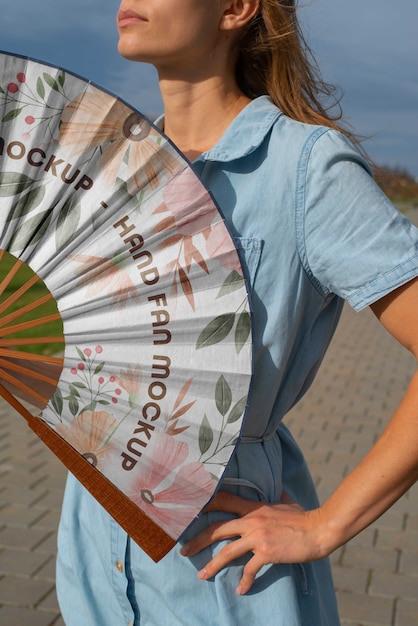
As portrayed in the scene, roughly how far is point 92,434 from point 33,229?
0.37 m

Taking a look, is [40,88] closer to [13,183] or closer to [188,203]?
[13,183]

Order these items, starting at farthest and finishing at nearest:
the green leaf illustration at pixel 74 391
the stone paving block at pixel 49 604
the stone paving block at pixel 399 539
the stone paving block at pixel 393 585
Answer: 1. the stone paving block at pixel 399 539
2. the stone paving block at pixel 393 585
3. the stone paving block at pixel 49 604
4. the green leaf illustration at pixel 74 391

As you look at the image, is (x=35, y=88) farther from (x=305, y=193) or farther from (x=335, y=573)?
(x=335, y=573)

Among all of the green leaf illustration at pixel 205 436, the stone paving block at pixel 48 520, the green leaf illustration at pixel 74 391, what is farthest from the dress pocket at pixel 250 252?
the stone paving block at pixel 48 520

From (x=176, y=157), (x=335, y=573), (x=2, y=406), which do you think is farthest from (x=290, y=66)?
(x=2, y=406)

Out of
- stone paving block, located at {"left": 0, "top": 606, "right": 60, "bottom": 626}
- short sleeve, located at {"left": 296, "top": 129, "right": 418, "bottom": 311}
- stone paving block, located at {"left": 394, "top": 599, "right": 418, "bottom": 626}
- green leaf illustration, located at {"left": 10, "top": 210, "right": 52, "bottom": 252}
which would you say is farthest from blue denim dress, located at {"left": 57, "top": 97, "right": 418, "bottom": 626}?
stone paving block, located at {"left": 394, "top": 599, "right": 418, "bottom": 626}

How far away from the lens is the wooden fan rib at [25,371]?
1599mm

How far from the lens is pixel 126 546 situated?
1.65m

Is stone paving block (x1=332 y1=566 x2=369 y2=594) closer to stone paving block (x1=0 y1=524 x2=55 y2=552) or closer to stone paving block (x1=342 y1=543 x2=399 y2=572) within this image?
stone paving block (x1=342 y1=543 x2=399 y2=572)

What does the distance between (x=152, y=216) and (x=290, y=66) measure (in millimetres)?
566

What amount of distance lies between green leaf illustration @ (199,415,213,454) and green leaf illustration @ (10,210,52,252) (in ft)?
1.40

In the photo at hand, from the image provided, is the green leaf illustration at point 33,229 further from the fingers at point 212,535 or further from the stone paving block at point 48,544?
the stone paving block at point 48,544

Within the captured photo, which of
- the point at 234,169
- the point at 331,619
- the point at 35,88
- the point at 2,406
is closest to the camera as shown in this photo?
the point at 35,88

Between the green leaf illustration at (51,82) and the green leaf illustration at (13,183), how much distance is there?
155mm
